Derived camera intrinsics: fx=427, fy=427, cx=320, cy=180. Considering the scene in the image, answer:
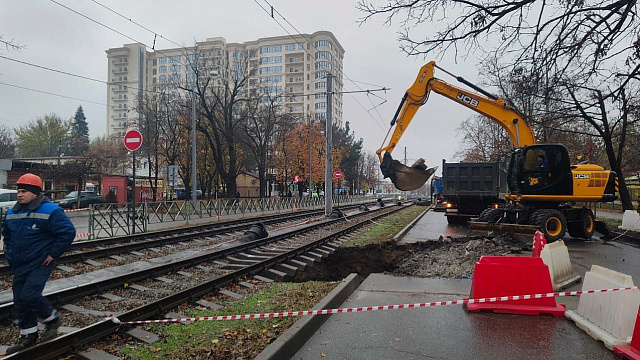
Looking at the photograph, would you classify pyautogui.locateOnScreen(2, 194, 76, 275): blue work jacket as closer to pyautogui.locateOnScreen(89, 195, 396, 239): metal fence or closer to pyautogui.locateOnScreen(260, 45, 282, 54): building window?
pyautogui.locateOnScreen(89, 195, 396, 239): metal fence

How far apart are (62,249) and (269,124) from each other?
127ft

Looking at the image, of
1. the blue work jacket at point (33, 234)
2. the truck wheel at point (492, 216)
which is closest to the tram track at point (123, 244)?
the blue work jacket at point (33, 234)

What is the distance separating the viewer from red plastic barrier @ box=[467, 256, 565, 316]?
541cm

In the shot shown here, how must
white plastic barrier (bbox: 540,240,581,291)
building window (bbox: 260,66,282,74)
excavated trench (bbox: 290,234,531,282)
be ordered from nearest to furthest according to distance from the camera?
white plastic barrier (bbox: 540,240,581,291) → excavated trench (bbox: 290,234,531,282) → building window (bbox: 260,66,282,74)

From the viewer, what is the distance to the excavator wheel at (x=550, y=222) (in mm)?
12234

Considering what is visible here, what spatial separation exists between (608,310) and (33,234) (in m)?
5.95

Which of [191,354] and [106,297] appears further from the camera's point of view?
[106,297]

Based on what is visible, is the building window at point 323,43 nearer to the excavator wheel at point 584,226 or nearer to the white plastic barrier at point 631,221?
the white plastic barrier at point 631,221

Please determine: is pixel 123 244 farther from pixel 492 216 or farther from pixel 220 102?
pixel 220 102

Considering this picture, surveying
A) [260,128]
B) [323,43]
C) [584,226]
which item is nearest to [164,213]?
[584,226]

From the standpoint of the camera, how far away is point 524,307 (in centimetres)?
541

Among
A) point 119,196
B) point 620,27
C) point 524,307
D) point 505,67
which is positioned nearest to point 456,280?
point 524,307

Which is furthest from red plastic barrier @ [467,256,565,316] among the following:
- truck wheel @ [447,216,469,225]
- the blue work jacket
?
truck wheel @ [447,216,469,225]

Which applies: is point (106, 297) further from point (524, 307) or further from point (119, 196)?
point (119, 196)
